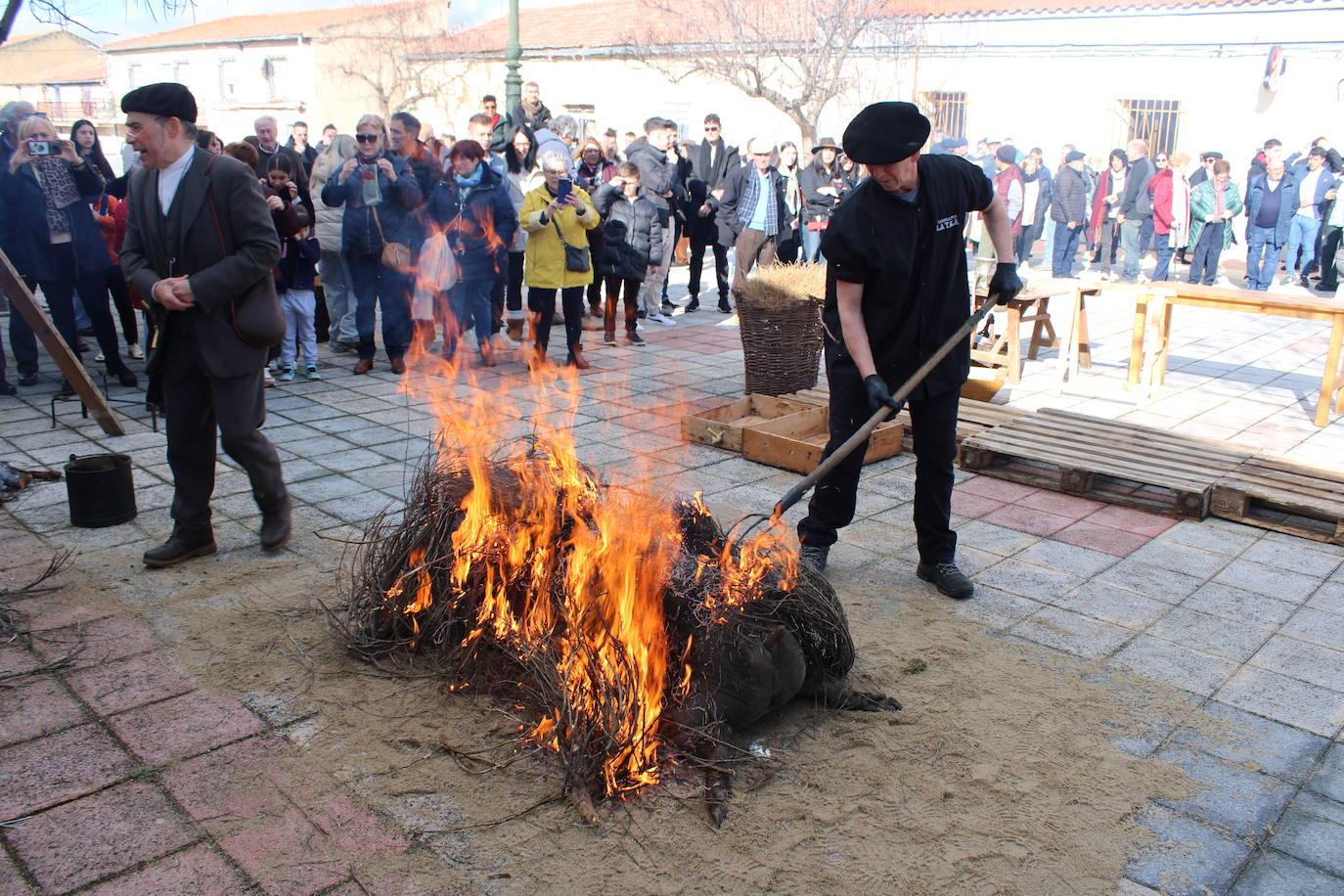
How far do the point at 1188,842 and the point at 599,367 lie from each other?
7.14 metres

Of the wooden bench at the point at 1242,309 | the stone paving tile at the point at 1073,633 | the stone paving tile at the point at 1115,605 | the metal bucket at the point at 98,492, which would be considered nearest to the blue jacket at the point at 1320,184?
the wooden bench at the point at 1242,309

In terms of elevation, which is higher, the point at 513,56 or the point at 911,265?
the point at 513,56

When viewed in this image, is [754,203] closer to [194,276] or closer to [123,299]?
[123,299]

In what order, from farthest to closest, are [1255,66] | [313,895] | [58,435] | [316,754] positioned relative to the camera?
[1255,66], [58,435], [316,754], [313,895]

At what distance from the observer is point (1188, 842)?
117 inches

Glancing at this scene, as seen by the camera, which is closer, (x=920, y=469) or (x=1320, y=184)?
(x=920, y=469)

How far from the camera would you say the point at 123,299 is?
9.03 meters

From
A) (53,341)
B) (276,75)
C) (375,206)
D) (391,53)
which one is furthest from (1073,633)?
(276,75)

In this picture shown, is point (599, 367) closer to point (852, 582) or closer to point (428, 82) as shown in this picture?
point (852, 582)

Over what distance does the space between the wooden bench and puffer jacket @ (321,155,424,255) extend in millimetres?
6495

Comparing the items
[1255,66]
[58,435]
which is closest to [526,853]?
[58,435]

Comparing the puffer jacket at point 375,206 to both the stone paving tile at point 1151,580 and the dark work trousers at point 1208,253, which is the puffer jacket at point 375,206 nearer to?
the stone paving tile at point 1151,580

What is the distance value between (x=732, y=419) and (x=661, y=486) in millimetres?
1707

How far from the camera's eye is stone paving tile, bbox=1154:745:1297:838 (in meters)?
3.08
